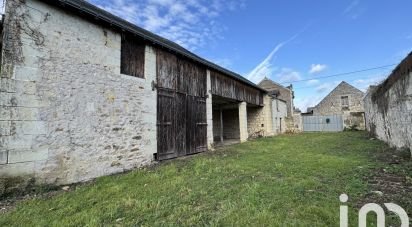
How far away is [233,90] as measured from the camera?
45.0 ft

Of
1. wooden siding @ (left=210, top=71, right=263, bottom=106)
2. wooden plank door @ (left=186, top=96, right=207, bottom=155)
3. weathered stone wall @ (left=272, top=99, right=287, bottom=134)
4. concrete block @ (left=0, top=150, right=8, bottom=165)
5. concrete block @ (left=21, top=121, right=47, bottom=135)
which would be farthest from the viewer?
weathered stone wall @ (left=272, top=99, right=287, bottom=134)

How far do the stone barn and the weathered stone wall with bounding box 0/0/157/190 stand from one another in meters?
0.02

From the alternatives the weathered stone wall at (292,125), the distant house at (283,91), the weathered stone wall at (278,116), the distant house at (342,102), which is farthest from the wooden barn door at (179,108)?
the distant house at (342,102)

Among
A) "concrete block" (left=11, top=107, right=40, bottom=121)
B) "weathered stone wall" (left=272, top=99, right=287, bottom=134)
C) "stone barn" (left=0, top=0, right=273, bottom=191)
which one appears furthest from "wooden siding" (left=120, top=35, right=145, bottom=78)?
"weathered stone wall" (left=272, top=99, right=287, bottom=134)

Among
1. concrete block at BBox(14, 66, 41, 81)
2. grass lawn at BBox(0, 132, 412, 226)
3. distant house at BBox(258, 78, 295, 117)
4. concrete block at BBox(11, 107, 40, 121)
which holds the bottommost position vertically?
Answer: grass lawn at BBox(0, 132, 412, 226)

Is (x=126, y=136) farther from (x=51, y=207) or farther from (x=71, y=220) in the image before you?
(x=71, y=220)

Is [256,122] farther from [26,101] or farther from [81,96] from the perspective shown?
[26,101]

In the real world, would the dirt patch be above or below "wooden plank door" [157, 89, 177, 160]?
below

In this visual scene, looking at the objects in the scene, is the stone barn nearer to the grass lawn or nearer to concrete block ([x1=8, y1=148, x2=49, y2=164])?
concrete block ([x1=8, y1=148, x2=49, y2=164])

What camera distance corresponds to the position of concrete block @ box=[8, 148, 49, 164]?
14.5 ft

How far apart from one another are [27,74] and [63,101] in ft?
2.83

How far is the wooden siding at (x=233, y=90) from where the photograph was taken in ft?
38.5

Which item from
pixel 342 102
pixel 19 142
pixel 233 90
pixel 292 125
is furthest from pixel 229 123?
pixel 342 102

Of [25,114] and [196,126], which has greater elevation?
[25,114]
